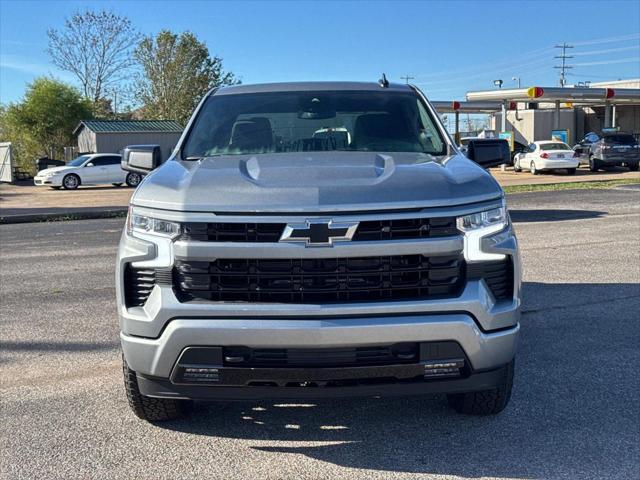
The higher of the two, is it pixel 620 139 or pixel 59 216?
pixel 620 139

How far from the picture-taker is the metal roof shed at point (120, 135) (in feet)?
142

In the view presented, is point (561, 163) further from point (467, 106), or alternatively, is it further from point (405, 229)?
point (405, 229)

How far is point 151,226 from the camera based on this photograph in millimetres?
3486

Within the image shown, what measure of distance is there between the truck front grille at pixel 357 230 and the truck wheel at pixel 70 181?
30.2 metres

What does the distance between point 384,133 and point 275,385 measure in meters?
2.13

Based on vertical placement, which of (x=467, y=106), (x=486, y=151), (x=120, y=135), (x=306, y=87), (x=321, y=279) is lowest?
(x=321, y=279)

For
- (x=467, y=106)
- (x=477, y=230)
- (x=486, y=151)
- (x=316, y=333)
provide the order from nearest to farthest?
(x=316, y=333), (x=477, y=230), (x=486, y=151), (x=467, y=106)

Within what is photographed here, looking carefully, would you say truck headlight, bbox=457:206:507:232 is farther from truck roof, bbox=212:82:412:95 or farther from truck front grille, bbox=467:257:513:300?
truck roof, bbox=212:82:412:95

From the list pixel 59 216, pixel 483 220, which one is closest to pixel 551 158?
pixel 59 216

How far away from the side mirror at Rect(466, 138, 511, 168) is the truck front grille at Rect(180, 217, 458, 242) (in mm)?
1631

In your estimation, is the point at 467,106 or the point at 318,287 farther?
the point at 467,106

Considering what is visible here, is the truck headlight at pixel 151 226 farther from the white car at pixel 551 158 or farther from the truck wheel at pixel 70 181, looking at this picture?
the white car at pixel 551 158

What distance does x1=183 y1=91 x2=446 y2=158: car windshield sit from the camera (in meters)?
4.67

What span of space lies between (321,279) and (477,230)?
80 cm
